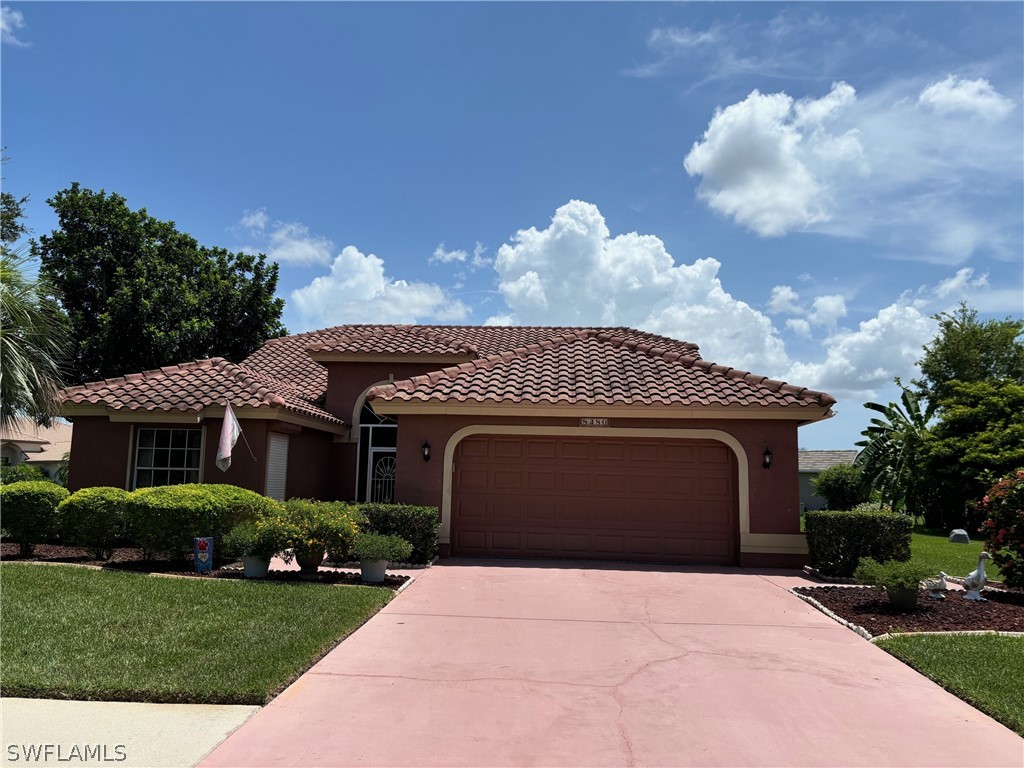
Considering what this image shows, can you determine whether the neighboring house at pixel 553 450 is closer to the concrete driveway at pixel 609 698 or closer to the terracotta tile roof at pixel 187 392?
the terracotta tile roof at pixel 187 392

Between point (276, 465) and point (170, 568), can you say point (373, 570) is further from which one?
point (276, 465)

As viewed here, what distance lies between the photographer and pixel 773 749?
4695 mm

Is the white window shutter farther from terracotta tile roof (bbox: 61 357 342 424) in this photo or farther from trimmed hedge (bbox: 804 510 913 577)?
trimmed hedge (bbox: 804 510 913 577)

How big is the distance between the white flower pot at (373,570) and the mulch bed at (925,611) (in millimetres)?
6382

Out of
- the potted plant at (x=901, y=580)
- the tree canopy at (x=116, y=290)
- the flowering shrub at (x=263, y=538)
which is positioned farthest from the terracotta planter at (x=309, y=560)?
the tree canopy at (x=116, y=290)

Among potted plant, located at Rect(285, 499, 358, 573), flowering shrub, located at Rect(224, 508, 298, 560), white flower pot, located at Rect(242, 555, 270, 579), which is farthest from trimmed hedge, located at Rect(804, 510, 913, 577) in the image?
white flower pot, located at Rect(242, 555, 270, 579)

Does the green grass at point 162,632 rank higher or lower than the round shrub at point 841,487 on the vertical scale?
lower

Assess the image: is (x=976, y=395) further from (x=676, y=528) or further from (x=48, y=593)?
(x=48, y=593)

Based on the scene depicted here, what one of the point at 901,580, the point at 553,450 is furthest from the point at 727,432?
the point at 901,580

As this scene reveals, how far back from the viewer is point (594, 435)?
13.2 metres

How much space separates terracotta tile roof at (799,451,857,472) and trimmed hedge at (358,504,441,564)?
43237 millimetres

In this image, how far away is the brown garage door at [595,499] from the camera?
13.1 metres

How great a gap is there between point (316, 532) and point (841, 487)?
91.6ft

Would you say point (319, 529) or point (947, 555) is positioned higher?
point (319, 529)
